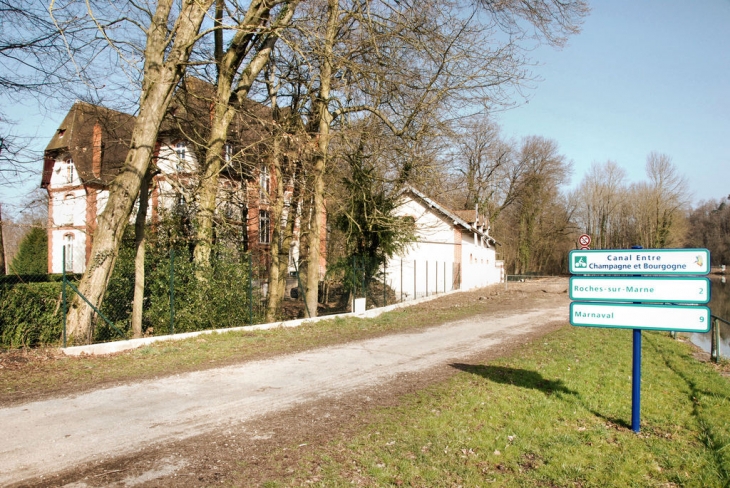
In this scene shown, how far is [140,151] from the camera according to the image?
36.2ft

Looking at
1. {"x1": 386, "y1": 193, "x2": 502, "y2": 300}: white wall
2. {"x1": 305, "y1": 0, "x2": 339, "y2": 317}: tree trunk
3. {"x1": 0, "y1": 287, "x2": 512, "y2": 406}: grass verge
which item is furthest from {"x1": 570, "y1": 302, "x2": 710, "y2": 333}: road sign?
{"x1": 386, "y1": 193, "x2": 502, "y2": 300}: white wall

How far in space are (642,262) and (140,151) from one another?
9.89 metres

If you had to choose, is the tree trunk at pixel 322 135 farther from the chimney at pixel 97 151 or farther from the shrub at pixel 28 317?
the chimney at pixel 97 151

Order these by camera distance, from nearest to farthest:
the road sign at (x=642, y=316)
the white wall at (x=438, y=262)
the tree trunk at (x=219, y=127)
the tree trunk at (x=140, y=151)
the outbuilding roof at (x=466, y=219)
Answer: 1. the road sign at (x=642, y=316)
2. the tree trunk at (x=140, y=151)
3. the tree trunk at (x=219, y=127)
4. the white wall at (x=438, y=262)
5. the outbuilding roof at (x=466, y=219)

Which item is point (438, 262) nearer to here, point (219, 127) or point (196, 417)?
point (219, 127)

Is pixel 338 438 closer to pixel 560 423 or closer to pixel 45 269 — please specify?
pixel 560 423

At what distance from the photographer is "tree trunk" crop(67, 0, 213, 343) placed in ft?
34.5

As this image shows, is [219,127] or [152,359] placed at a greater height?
[219,127]

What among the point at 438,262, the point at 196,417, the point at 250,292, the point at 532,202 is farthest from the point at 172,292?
the point at 532,202

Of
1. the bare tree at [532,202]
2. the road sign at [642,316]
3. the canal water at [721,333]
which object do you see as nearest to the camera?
Answer: the road sign at [642,316]

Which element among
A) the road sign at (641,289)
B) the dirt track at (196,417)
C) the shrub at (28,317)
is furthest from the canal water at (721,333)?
the shrub at (28,317)

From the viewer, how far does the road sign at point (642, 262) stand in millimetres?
5523

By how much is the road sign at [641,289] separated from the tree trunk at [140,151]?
9093 mm

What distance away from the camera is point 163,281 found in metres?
12.2
